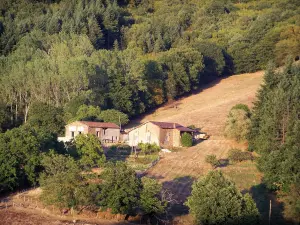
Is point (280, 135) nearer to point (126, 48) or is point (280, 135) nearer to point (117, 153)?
point (117, 153)

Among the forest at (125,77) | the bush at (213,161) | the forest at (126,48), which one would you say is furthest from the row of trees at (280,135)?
the forest at (126,48)

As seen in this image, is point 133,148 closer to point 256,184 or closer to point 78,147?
point 78,147

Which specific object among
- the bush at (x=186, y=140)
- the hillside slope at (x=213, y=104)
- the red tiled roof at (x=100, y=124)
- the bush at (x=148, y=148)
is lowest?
the bush at (x=148, y=148)

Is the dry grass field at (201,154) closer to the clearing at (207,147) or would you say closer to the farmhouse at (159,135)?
the clearing at (207,147)

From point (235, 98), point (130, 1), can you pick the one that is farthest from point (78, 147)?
point (130, 1)

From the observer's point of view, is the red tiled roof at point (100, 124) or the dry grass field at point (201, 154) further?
the red tiled roof at point (100, 124)

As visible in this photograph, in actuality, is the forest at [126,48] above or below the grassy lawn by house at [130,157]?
above

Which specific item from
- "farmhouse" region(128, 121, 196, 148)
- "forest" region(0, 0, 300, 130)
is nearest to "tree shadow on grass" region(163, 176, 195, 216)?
"farmhouse" region(128, 121, 196, 148)
